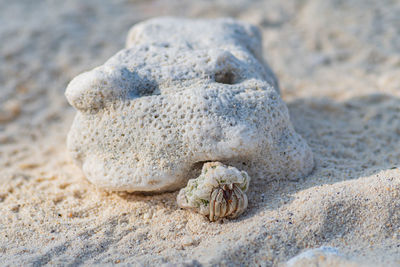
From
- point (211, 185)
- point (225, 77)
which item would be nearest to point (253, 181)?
point (211, 185)

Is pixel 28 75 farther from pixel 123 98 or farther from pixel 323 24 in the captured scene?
pixel 323 24

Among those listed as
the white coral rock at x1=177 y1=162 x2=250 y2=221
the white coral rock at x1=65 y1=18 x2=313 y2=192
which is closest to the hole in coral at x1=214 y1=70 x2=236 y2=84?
the white coral rock at x1=65 y1=18 x2=313 y2=192

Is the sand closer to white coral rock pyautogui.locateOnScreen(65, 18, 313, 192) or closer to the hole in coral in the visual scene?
white coral rock pyautogui.locateOnScreen(65, 18, 313, 192)

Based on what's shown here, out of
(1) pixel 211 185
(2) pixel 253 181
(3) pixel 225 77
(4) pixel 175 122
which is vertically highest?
(3) pixel 225 77

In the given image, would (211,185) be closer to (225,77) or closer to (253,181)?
(253,181)

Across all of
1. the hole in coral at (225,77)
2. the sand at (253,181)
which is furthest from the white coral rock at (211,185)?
the hole in coral at (225,77)

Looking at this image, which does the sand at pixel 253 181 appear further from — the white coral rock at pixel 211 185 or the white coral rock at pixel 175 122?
the white coral rock at pixel 175 122

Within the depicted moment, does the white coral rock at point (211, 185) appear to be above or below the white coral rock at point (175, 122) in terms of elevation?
below
